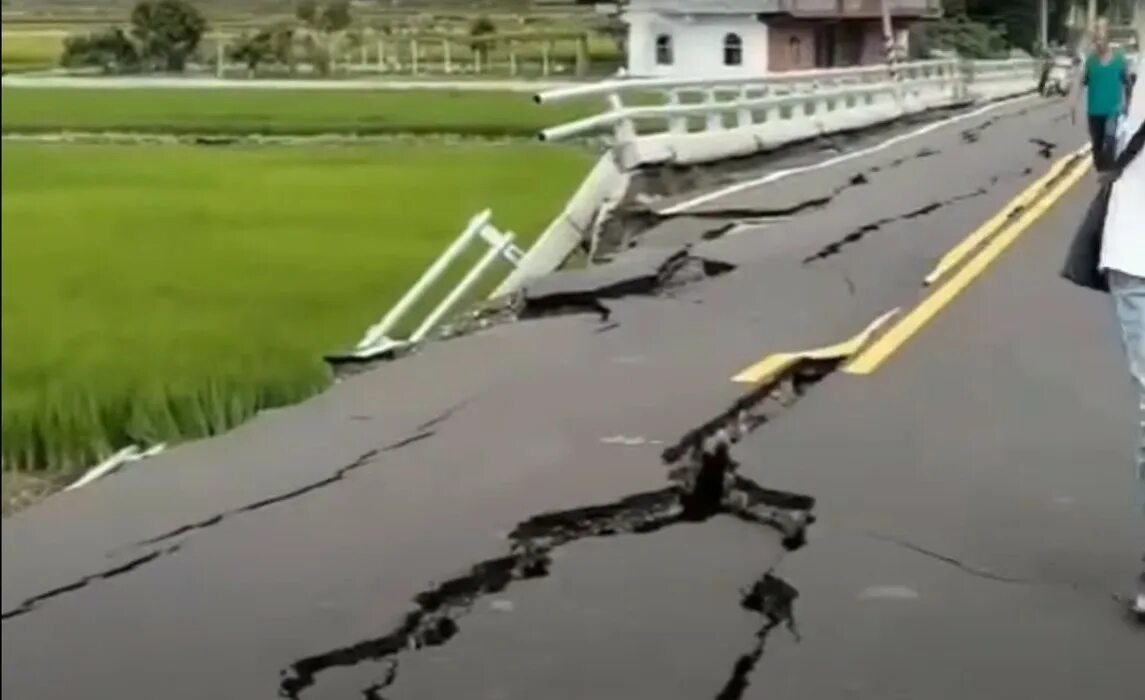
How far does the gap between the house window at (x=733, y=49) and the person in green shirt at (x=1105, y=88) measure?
0.85 metres

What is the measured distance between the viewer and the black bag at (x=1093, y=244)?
5.39m

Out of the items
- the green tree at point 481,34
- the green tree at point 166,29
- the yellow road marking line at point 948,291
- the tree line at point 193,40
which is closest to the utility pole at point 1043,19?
the green tree at point 481,34

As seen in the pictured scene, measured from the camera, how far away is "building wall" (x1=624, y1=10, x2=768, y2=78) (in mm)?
4445

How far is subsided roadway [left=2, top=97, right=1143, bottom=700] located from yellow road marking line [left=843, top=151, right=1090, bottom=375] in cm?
11

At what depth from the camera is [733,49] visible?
4938 mm

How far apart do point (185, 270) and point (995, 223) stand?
12892 millimetres

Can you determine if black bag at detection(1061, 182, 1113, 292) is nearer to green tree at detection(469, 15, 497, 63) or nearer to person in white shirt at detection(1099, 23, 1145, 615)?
person in white shirt at detection(1099, 23, 1145, 615)

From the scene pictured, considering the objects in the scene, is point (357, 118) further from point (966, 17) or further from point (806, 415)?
point (806, 415)

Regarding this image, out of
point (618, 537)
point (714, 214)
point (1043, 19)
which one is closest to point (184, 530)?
point (618, 537)

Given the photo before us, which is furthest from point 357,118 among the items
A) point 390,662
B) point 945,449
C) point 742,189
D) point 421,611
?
point 742,189

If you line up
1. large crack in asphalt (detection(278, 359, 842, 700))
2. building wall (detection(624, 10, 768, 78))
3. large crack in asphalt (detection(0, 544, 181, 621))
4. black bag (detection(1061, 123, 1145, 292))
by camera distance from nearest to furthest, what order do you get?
1. building wall (detection(624, 10, 768, 78))
2. large crack in asphalt (detection(278, 359, 842, 700))
3. large crack in asphalt (detection(0, 544, 181, 621))
4. black bag (detection(1061, 123, 1145, 292))

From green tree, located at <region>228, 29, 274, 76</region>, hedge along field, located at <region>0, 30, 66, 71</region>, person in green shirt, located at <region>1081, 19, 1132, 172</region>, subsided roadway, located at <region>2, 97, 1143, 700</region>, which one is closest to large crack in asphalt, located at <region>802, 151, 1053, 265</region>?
person in green shirt, located at <region>1081, 19, 1132, 172</region>

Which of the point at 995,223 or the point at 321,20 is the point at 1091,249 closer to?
the point at 321,20

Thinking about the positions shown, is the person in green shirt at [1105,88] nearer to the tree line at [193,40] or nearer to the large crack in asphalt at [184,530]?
the large crack in asphalt at [184,530]
